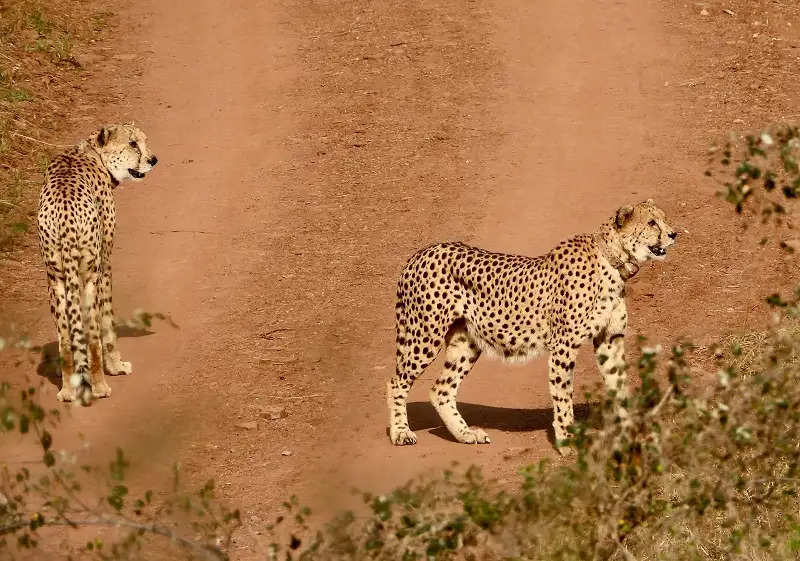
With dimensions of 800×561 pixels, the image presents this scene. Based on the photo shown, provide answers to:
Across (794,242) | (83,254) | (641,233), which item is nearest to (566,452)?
(641,233)

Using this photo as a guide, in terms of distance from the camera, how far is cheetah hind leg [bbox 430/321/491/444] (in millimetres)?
12039

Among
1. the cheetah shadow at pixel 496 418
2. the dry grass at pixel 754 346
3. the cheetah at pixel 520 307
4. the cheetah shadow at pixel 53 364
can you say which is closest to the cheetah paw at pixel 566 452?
the cheetah at pixel 520 307

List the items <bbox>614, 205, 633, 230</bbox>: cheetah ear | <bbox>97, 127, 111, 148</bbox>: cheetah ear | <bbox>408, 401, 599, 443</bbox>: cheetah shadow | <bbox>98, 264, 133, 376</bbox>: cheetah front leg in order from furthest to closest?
<bbox>97, 127, 111, 148</bbox>: cheetah ear
<bbox>98, 264, 133, 376</bbox>: cheetah front leg
<bbox>408, 401, 599, 443</bbox>: cheetah shadow
<bbox>614, 205, 633, 230</bbox>: cheetah ear

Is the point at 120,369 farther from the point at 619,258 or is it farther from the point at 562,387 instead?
the point at 619,258

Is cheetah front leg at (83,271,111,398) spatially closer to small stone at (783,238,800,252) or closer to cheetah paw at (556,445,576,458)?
cheetah paw at (556,445,576,458)

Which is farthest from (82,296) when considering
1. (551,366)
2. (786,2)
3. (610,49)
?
(786,2)

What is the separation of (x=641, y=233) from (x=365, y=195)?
6392 millimetres

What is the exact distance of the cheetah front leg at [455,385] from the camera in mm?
12039

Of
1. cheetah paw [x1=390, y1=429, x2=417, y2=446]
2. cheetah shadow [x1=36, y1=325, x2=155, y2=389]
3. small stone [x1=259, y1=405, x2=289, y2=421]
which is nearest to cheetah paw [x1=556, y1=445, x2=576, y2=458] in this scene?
cheetah paw [x1=390, y1=429, x2=417, y2=446]

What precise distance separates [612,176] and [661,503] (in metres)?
9.07

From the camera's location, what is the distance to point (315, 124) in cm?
1942

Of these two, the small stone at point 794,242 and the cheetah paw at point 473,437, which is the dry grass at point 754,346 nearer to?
the small stone at point 794,242

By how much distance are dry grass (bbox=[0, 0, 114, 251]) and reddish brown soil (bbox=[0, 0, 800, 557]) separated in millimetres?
648

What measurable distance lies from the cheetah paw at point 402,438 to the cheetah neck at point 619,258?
207 cm
